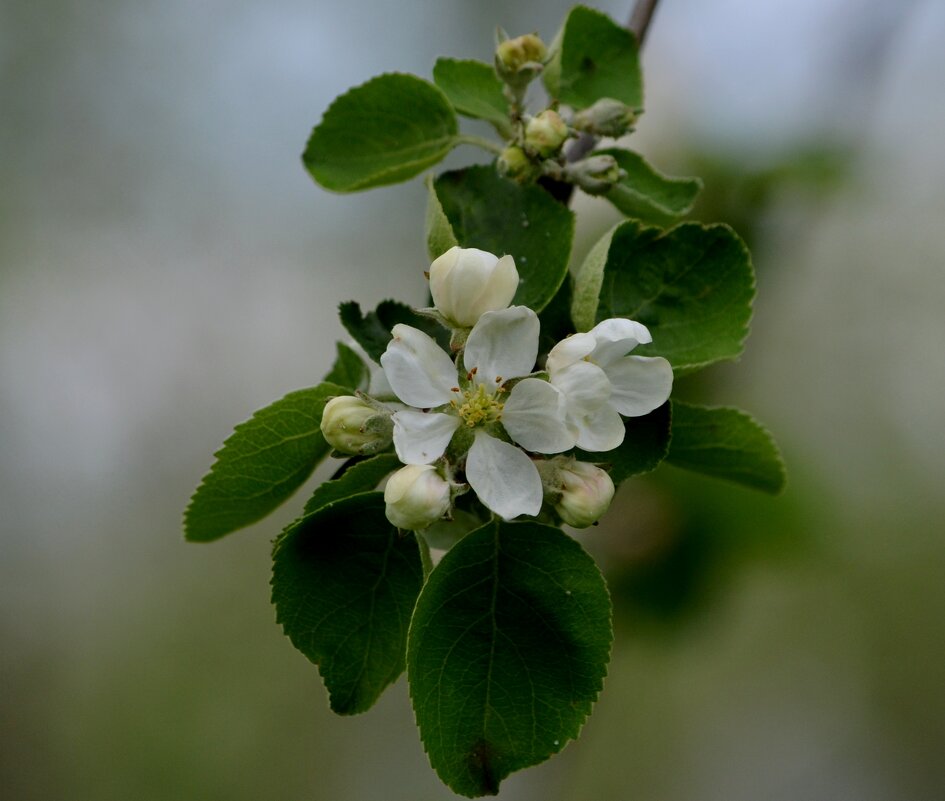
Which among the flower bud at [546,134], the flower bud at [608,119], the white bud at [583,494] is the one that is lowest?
the white bud at [583,494]

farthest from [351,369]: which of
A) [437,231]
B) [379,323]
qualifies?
[437,231]

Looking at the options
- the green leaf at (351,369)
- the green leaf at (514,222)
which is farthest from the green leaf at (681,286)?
the green leaf at (351,369)

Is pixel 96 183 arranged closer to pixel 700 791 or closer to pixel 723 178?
pixel 723 178

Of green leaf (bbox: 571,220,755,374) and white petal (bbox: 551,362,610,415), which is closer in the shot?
white petal (bbox: 551,362,610,415)

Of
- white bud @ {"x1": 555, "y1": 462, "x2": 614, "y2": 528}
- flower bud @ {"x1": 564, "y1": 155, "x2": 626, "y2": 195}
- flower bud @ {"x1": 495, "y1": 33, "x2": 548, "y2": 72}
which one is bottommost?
white bud @ {"x1": 555, "y1": 462, "x2": 614, "y2": 528}

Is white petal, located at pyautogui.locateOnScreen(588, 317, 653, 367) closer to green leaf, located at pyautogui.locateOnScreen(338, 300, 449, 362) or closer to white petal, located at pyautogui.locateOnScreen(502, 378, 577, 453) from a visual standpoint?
white petal, located at pyautogui.locateOnScreen(502, 378, 577, 453)

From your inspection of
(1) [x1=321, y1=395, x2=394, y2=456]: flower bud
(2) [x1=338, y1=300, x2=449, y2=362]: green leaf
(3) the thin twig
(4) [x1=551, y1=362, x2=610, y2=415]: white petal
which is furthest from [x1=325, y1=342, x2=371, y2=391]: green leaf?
(3) the thin twig

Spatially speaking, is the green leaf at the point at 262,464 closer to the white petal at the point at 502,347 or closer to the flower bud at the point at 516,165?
the white petal at the point at 502,347
